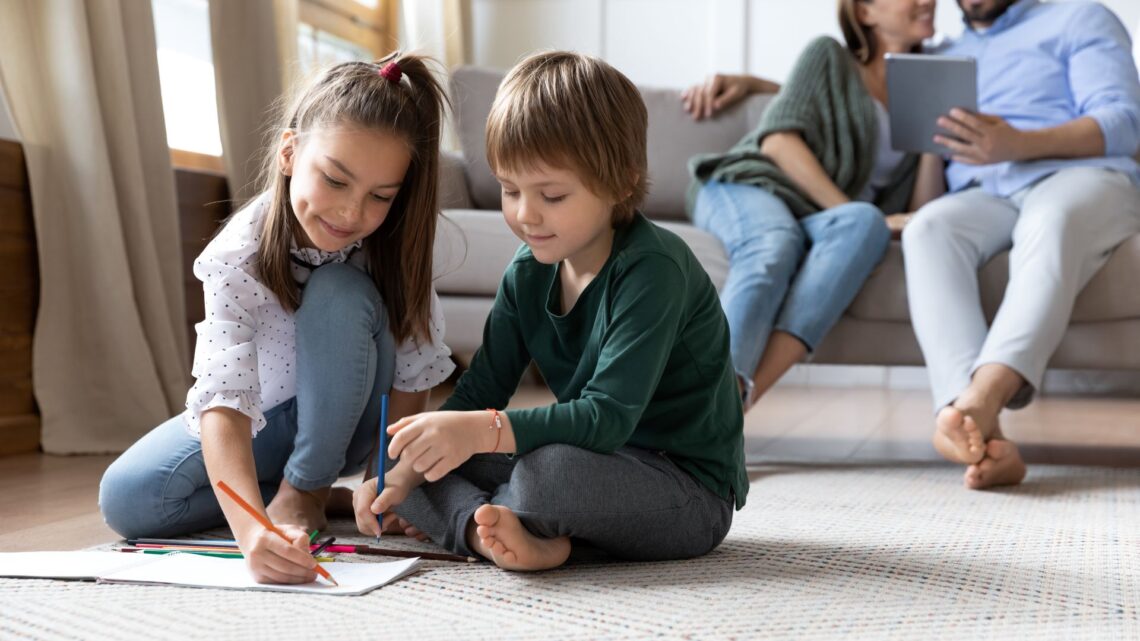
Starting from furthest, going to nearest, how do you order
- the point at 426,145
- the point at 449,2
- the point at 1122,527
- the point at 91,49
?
the point at 449,2 < the point at 91,49 < the point at 1122,527 < the point at 426,145

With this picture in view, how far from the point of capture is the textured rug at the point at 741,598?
2.58ft

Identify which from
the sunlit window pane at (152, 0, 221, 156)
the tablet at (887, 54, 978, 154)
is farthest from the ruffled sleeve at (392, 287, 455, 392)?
the sunlit window pane at (152, 0, 221, 156)

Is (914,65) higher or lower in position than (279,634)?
higher

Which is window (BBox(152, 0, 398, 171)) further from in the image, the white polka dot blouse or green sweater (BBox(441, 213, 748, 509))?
green sweater (BBox(441, 213, 748, 509))

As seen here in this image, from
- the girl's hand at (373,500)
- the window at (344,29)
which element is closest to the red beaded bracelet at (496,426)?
the girl's hand at (373,500)

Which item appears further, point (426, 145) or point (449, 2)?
point (449, 2)

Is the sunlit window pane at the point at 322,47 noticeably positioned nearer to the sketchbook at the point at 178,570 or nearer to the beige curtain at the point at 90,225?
the beige curtain at the point at 90,225

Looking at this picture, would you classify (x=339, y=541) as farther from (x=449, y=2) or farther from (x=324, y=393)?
(x=449, y=2)

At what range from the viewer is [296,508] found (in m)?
1.16

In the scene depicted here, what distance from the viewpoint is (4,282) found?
1816 millimetres

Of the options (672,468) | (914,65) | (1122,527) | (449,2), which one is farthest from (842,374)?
→ (672,468)

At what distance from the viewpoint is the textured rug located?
2.58ft

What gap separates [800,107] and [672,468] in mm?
1176

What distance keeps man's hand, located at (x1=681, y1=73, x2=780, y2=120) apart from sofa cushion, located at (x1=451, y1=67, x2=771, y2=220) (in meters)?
0.02
